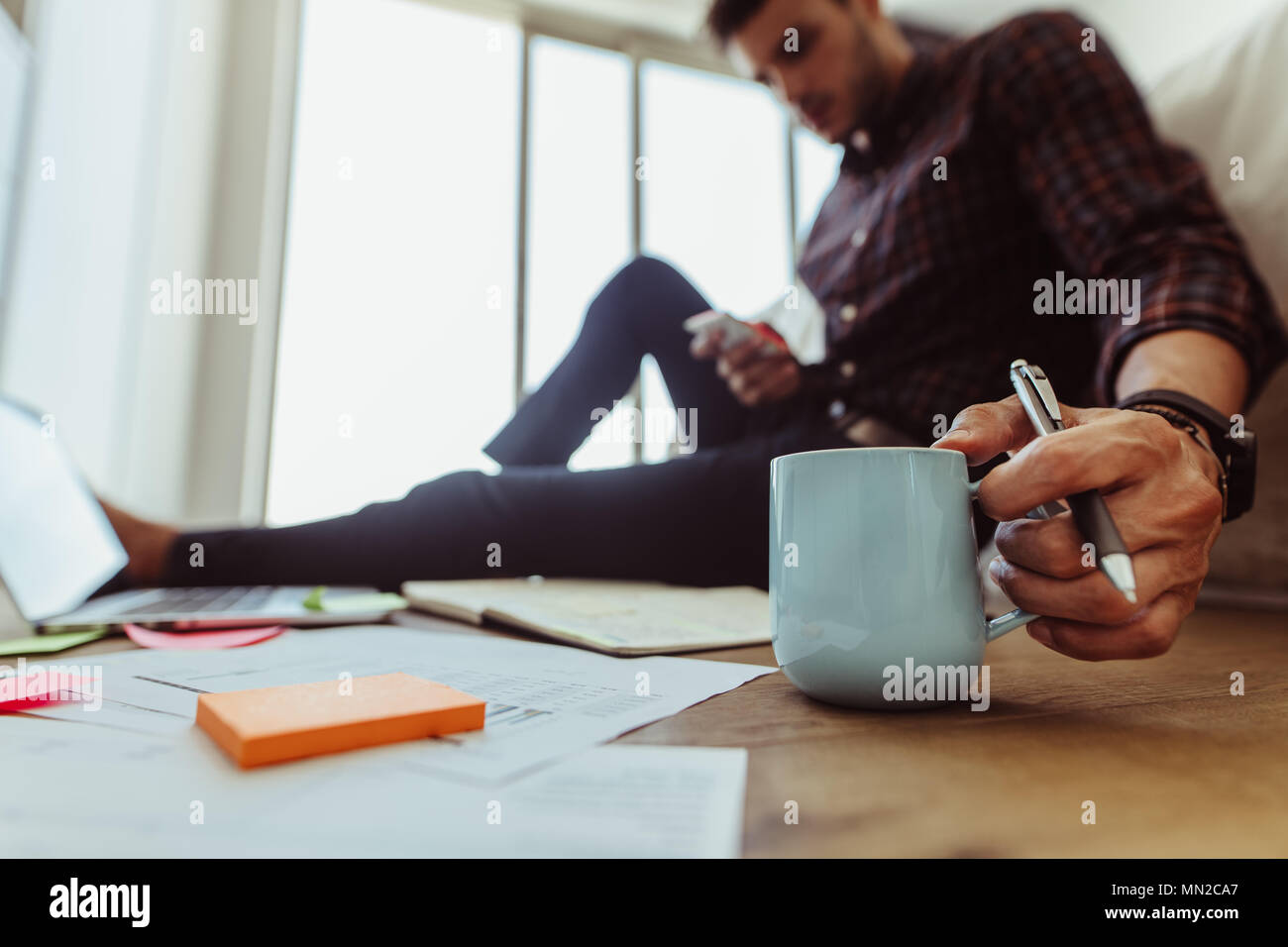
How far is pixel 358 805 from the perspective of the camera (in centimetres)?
20

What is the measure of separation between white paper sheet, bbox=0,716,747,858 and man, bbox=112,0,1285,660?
0.28 m

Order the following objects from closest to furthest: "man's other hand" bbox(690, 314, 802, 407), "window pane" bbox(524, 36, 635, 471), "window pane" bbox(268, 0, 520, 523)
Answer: "man's other hand" bbox(690, 314, 802, 407)
"window pane" bbox(268, 0, 520, 523)
"window pane" bbox(524, 36, 635, 471)

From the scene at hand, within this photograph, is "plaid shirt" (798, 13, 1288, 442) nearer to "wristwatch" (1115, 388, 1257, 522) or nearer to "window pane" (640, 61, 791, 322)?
"wristwatch" (1115, 388, 1257, 522)

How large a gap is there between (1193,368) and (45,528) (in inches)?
39.0

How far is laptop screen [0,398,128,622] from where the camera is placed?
0.60 m

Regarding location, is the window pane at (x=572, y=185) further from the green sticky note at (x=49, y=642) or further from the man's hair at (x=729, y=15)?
the green sticky note at (x=49, y=642)

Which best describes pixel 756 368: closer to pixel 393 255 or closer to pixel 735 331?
pixel 735 331

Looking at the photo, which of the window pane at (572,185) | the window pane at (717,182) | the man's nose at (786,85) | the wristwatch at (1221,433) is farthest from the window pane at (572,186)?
the wristwatch at (1221,433)

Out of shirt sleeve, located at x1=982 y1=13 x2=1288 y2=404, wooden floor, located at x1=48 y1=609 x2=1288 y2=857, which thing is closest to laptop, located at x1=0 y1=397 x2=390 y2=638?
wooden floor, located at x1=48 y1=609 x2=1288 y2=857

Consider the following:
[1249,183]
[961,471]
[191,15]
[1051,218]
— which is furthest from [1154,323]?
[191,15]

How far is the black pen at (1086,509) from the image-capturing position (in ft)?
0.82
